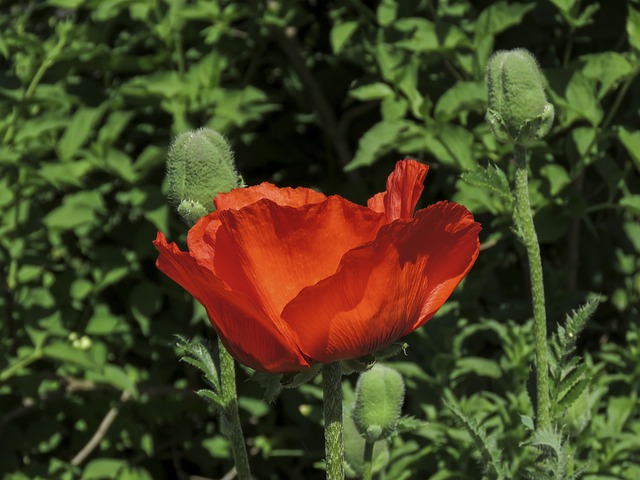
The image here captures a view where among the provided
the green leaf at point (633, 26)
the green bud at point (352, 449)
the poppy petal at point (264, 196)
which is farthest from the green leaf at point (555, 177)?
the poppy petal at point (264, 196)

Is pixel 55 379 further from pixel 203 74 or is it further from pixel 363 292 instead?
pixel 363 292

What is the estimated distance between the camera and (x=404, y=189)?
1.08m

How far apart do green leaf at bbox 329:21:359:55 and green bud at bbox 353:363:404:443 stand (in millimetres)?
1287

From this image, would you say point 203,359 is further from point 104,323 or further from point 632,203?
point 104,323

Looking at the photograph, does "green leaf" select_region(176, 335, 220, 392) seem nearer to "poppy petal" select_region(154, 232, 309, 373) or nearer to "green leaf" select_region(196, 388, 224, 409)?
"green leaf" select_region(196, 388, 224, 409)

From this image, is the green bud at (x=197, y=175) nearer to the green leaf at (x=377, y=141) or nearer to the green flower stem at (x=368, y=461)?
the green flower stem at (x=368, y=461)

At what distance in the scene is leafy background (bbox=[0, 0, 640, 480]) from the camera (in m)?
2.33

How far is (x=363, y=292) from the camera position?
3.22 feet

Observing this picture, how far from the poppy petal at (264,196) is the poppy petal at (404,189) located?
65 mm

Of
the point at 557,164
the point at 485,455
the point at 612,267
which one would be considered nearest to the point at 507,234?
the point at 557,164

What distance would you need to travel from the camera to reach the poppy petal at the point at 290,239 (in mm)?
984

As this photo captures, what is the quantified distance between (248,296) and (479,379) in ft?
5.29

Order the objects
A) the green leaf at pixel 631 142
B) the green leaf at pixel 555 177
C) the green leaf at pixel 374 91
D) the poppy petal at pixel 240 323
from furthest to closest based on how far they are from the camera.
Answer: the green leaf at pixel 374 91 < the green leaf at pixel 555 177 < the green leaf at pixel 631 142 < the poppy petal at pixel 240 323

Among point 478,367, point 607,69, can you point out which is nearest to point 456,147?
point 607,69
